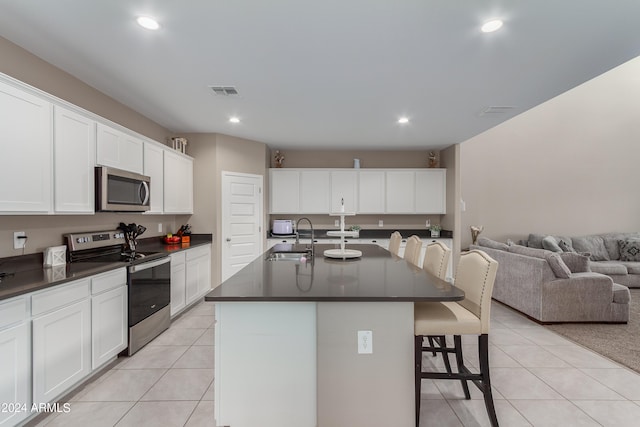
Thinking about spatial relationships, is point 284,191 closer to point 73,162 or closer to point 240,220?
point 240,220

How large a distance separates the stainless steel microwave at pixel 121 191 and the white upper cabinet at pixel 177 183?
1.80ft

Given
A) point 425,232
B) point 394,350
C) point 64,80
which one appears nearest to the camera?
point 394,350

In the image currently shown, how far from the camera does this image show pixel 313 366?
5.54ft

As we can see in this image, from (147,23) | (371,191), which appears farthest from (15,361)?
(371,191)

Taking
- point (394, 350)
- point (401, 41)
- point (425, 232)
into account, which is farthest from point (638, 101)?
point (394, 350)

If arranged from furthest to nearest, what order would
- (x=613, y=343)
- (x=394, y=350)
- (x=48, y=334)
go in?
(x=613, y=343) → (x=48, y=334) → (x=394, y=350)

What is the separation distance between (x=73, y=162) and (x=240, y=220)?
289cm

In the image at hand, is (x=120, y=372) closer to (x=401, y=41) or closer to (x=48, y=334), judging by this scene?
(x=48, y=334)

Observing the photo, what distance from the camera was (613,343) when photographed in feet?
10.4

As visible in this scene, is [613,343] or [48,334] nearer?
[48,334]

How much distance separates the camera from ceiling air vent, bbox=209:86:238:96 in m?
3.21

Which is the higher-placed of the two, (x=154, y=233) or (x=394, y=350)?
(x=154, y=233)

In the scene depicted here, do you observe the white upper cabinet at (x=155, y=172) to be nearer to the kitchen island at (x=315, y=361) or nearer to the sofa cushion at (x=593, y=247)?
the kitchen island at (x=315, y=361)

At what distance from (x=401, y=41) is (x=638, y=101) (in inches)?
313
